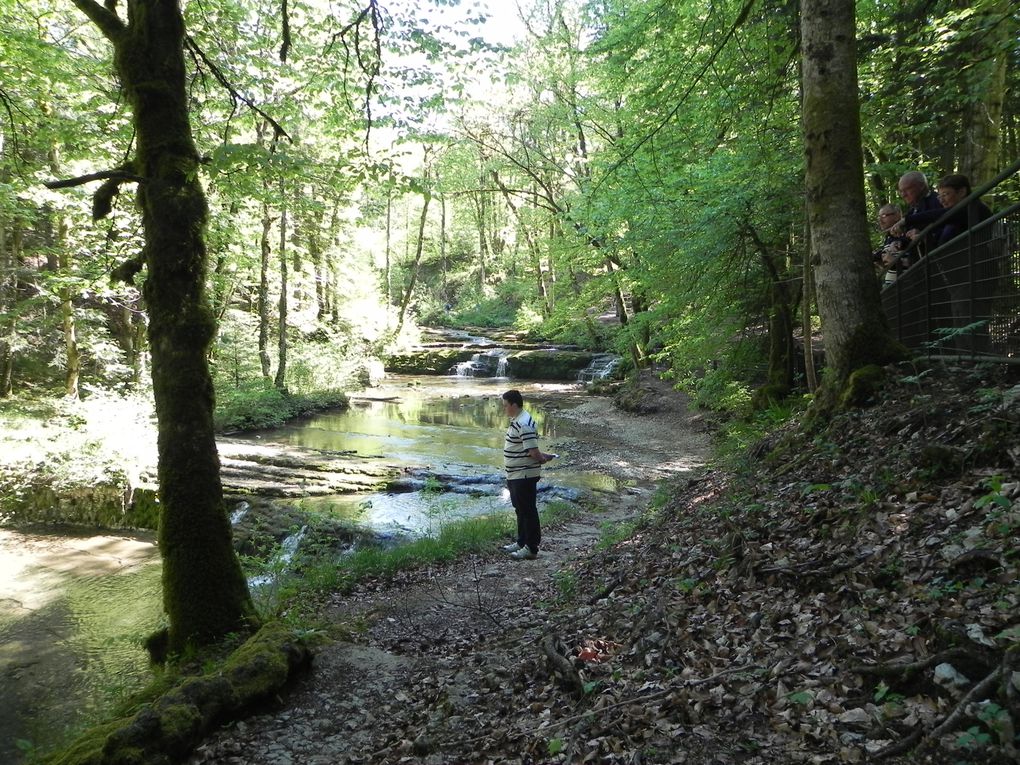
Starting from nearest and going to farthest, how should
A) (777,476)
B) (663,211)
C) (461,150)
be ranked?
1. (777,476)
2. (663,211)
3. (461,150)

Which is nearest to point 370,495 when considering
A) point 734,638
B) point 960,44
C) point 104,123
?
point 104,123

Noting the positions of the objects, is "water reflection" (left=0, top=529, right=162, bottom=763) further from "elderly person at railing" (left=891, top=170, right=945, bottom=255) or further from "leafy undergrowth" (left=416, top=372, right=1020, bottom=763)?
"elderly person at railing" (left=891, top=170, right=945, bottom=255)

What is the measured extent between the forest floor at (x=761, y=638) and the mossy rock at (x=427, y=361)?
2953cm

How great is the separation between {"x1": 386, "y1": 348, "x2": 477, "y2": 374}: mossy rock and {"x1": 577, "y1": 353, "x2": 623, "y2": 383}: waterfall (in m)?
7.67

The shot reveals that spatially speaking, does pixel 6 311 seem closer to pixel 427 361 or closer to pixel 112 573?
pixel 112 573

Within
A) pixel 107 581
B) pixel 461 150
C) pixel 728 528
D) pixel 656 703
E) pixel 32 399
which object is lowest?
pixel 107 581

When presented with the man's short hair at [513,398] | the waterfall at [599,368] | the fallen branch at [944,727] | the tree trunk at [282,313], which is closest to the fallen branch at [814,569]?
the fallen branch at [944,727]

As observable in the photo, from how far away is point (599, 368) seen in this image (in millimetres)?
31516

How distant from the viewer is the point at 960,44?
28.2ft

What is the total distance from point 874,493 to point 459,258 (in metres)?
52.5

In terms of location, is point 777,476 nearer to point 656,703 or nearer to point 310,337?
point 656,703

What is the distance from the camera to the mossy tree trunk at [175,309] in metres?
4.96

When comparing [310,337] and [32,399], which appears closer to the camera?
[32,399]

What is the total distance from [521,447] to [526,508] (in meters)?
0.90
